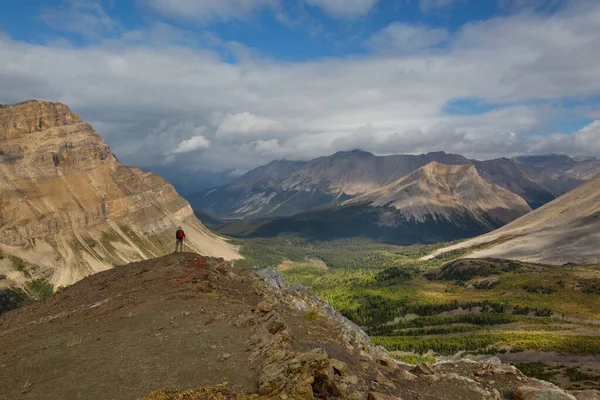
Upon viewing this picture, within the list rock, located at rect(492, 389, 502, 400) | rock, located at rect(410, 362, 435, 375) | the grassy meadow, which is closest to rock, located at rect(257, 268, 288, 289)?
rock, located at rect(410, 362, 435, 375)

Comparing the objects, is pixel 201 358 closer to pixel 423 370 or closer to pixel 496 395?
pixel 423 370

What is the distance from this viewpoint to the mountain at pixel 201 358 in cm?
1997

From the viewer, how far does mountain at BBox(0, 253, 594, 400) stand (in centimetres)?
1997

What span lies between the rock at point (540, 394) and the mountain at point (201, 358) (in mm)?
64

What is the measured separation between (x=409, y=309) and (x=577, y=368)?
99.2 meters

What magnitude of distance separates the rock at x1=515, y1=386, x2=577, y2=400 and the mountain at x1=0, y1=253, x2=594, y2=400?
0.06 metres

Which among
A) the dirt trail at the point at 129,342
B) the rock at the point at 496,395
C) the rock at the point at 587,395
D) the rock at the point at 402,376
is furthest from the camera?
the rock at the point at 587,395

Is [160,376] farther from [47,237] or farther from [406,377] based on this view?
[47,237]

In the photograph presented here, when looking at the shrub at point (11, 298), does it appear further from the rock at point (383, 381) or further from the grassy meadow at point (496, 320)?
the rock at point (383, 381)

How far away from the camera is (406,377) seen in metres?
25.2

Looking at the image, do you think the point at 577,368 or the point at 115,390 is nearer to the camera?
the point at 115,390

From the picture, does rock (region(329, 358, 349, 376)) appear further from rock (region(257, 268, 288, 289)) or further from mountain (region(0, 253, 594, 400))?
rock (region(257, 268, 288, 289))

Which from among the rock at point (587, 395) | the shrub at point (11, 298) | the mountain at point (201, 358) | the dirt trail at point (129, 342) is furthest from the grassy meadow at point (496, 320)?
the shrub at point (11, 298)

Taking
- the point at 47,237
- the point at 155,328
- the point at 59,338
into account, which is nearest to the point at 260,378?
the point at 155,328
